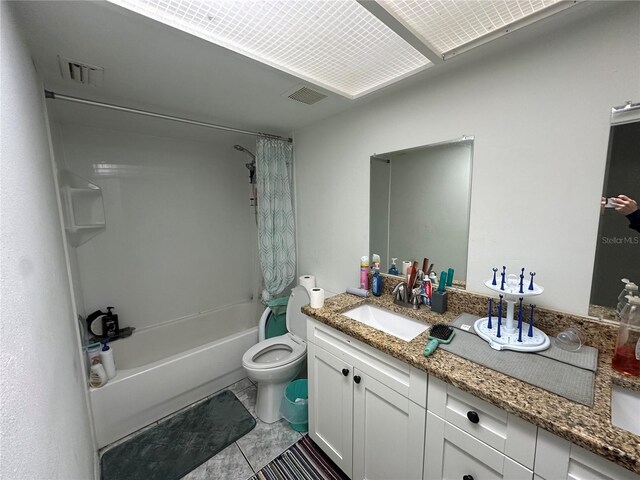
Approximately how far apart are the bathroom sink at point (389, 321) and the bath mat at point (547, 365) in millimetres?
289

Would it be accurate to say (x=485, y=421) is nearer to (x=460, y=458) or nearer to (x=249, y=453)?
(x=460, y=458)

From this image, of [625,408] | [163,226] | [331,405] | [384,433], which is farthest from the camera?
[163,226]

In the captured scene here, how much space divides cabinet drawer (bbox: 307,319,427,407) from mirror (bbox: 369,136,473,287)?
0.60m

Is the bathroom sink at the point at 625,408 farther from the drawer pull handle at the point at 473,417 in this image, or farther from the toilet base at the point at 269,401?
the toilet base at the point at 269,401

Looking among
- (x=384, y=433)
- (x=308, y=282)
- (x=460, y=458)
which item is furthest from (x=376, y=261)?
(x=460, y=458)

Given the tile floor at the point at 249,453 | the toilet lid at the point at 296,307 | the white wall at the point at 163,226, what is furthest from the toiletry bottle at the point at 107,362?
the toilet lid at the point at 296,307

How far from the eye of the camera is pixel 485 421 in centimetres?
86

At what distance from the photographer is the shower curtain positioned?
2176mm

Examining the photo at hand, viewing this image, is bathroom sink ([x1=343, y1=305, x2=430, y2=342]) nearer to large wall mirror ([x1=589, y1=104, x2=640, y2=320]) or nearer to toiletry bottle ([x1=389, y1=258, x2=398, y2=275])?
toiletry bottle ([x1=389, y1=258, x2=398, y2=275])

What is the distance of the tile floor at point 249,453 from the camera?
150cm

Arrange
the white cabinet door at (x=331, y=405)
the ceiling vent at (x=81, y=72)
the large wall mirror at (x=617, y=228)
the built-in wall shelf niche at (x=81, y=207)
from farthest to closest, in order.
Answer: the built-in wall shelf niche at (x=81, y=207), the white cabinet door at (x=331, y=405), the ceiling vent at (x=81, y=72), the large wall mirror at (x=617, y=228)

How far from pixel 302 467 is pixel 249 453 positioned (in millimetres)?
354

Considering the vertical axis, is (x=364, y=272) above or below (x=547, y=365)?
above

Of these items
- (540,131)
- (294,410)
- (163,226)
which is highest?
(540,131)
